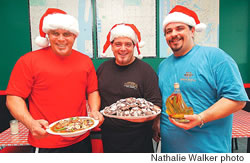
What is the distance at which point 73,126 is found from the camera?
1.21m

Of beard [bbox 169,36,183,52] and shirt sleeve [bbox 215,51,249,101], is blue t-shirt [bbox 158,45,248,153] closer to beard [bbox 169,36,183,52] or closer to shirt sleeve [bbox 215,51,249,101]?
shirt sleeve [bbox 215,51,249,101]

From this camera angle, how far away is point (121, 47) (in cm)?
156

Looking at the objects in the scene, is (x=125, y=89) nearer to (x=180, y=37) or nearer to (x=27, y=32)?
(x=180, y=37)

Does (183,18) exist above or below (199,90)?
above

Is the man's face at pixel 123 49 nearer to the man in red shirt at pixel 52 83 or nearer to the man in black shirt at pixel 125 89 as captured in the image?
the man in black shirt at pixel 125 89

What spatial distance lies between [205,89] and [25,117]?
1428 mm

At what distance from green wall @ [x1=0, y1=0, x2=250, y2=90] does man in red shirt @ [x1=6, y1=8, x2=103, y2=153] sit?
74.4 inches

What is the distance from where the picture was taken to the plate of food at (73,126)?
3.69ft

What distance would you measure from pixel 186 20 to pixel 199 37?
2145 mm

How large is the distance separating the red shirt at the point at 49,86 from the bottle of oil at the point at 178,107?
811 millimetres
